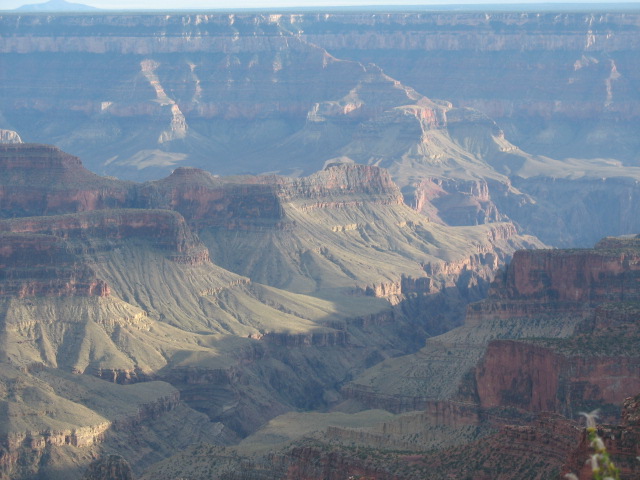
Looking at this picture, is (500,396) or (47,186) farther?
(47,186)

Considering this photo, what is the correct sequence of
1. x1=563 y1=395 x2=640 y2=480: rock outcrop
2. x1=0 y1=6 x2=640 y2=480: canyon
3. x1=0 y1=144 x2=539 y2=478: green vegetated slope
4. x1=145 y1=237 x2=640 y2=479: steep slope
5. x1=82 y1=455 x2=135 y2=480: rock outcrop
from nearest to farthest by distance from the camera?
x1=563 y1=395 x2=640 y2=480: rock outcrop → x1=145 y1=237 x2=640 y2=479: steep slope → x1=82 y1=455 x2=135 y2=480: rock outcrop → x1=0 y1=6 x2=640 y2=480: canyon → x1=0 y1=144 x2=539 y2=478: green vegetated slope

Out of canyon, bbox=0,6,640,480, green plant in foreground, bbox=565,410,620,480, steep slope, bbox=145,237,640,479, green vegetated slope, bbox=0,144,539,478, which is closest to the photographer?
green plant in foreground, bbox=565,410,620,480

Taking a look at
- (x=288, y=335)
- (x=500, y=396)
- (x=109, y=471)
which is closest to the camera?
(x=109, y=471)

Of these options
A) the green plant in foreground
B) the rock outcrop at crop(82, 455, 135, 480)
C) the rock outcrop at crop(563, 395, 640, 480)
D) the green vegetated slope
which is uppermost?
the green plant in foreground

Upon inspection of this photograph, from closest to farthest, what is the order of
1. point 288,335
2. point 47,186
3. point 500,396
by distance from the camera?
1. point 500,396
2. point 288,335
3. point 47,186

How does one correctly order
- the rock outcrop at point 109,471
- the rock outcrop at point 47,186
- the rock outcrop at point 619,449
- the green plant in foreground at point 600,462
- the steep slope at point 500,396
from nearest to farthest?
1. the green plant in foreground at point 600,462
2. the rock outcrop at point 619,449
3. the steep slope at point 500,396
4. the rock outcrop at point 109,471
5. the rock outcrop at point 47,186

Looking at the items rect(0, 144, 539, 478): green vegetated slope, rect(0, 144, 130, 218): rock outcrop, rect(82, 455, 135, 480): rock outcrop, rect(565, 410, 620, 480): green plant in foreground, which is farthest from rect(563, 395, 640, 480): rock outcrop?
rect(0, 144, 130, 218): rock outcrop

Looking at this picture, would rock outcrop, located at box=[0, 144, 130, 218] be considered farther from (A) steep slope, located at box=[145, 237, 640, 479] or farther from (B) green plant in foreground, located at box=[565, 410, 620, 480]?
(B) green plant in foreground, located at box=[565, 410, 620, 480]

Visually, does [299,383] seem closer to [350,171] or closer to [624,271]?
[624,271]

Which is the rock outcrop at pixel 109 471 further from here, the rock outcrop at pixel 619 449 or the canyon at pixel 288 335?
the rock outcrop at pixel 619 449

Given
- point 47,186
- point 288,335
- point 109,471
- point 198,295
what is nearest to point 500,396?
point 109,471

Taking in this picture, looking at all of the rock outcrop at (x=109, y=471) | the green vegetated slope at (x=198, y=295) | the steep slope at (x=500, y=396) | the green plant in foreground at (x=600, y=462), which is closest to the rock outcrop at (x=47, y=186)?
the green vegetated slope at (x=198, y=295)

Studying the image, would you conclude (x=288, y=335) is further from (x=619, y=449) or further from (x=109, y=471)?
(x=619, y=449)
